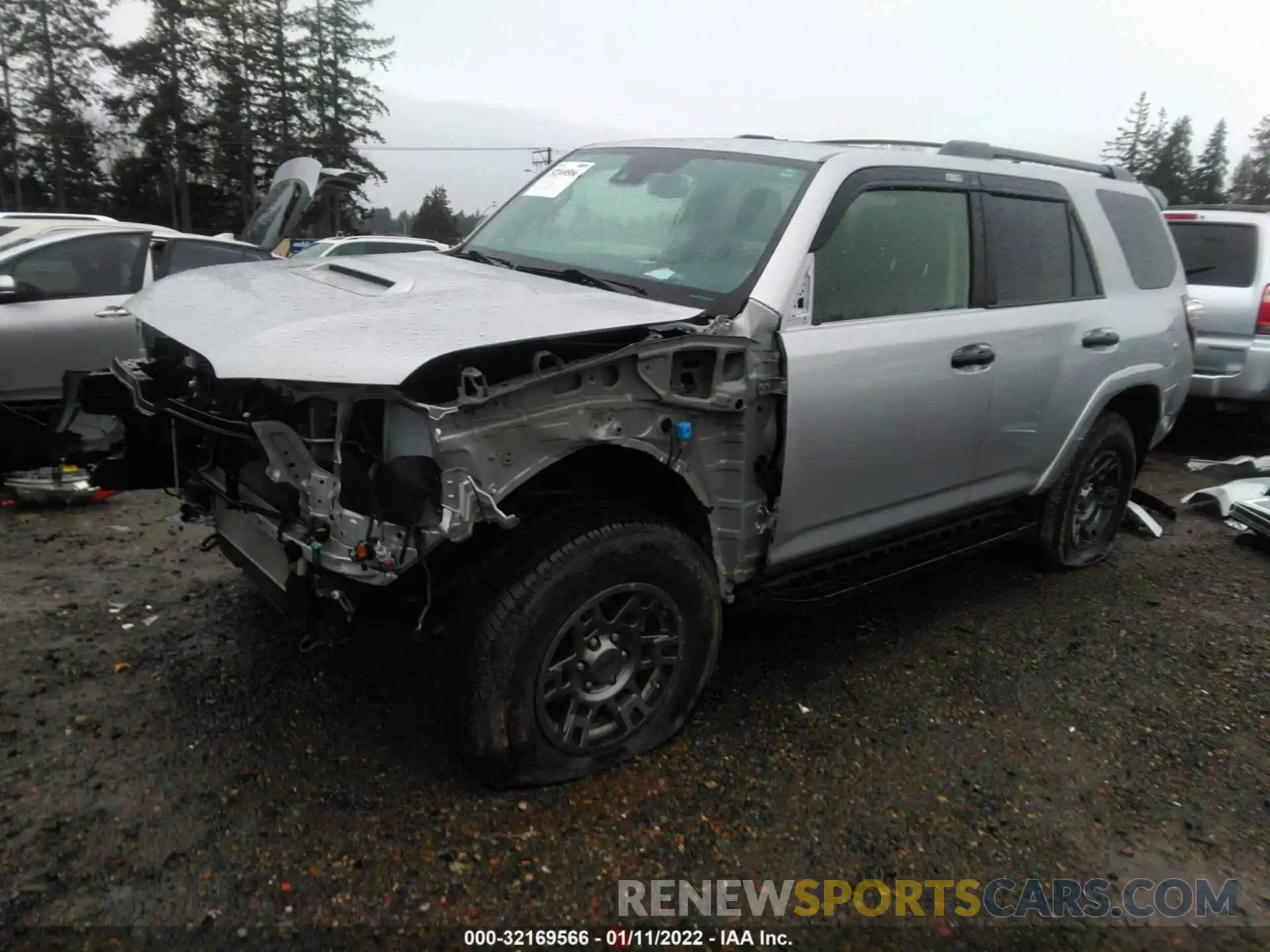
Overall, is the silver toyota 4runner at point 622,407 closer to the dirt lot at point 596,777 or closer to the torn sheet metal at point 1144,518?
the dirt lot at point 596,777

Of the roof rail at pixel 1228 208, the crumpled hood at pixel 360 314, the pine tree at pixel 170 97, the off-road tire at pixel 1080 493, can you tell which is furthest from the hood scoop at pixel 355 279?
the pine tree at pixel 170 97

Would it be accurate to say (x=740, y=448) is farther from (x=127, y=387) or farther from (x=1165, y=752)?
(x=127, y=387)

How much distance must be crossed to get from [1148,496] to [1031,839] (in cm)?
367

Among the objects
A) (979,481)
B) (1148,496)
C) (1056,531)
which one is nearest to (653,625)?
(979,481)

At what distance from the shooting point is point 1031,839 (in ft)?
8.95

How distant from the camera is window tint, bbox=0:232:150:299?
6.03 m

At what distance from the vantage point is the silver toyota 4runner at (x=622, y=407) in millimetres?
2424

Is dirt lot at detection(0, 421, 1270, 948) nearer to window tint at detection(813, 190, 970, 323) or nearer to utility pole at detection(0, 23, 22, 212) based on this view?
window tint at detection(813, 190, 970, 323)

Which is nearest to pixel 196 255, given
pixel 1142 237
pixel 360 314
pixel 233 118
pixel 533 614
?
pixel 360 314

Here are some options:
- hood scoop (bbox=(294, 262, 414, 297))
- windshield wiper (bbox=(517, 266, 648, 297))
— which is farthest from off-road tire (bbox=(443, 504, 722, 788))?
hood scoop (bbox=(294, 262, 414, 297))

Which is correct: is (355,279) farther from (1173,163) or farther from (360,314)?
(1173,163)

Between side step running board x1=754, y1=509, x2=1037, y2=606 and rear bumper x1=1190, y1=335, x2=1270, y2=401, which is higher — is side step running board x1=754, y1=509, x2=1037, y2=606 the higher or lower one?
the lower one

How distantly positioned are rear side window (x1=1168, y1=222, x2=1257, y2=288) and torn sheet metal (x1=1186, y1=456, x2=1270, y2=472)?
1.34 metres

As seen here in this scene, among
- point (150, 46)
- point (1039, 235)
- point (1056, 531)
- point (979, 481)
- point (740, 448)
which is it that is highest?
point (150, 46)
